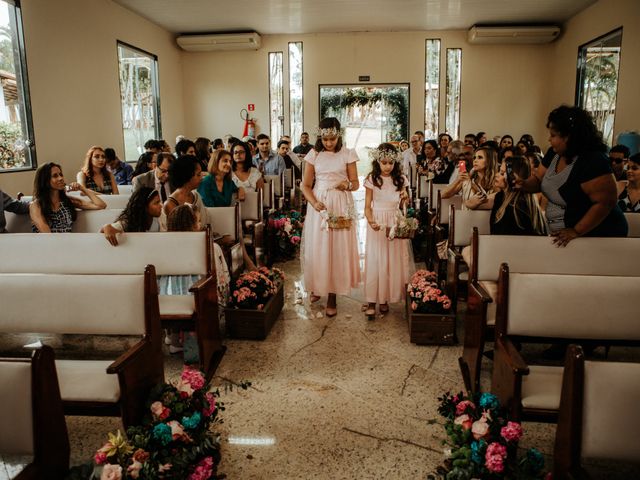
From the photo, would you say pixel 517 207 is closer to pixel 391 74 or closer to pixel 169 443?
pixel 169 443

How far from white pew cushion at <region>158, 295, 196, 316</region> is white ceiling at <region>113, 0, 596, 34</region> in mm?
7870

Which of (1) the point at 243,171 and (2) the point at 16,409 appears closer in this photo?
(2) the point at 16,409

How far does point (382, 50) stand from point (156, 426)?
11.8m

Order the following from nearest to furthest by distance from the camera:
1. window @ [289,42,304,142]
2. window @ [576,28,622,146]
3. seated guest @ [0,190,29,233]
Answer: seated guest @ [0,190,29,233] → window @ [576,28,622,146] → window @ [289,42,304,142]

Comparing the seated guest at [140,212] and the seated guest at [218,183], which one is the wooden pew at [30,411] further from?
the seated guest at [218,183]

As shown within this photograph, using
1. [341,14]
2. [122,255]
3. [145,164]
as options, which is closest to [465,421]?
[122,255]

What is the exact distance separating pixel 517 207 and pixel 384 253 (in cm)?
115

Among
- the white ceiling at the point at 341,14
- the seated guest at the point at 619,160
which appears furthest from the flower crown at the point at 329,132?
the white ceiling at the point at 341,14

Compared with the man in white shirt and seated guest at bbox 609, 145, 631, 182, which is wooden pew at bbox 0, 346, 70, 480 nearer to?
seated guest at bbox 609, 145, 631, 182

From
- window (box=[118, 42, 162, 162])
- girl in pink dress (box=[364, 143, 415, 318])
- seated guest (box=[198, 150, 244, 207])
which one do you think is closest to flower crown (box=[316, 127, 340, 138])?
girl in pink dress (box=[364, 143, 415, 318])

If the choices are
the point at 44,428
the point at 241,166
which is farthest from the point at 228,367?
the point at 241,166

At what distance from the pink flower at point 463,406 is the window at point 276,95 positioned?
1142 centimetres

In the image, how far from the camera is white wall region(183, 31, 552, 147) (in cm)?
1206

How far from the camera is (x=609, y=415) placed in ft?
4.74
